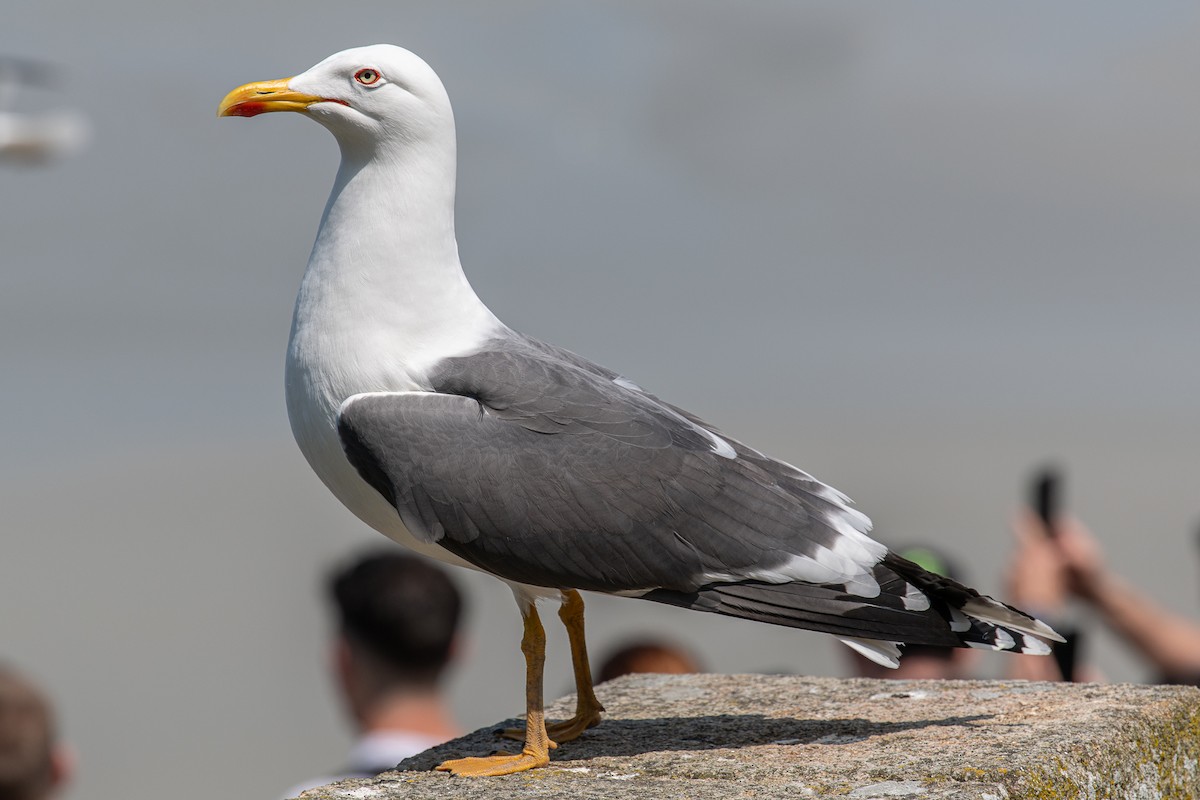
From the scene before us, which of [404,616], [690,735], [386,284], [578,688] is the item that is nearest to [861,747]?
[690,735]

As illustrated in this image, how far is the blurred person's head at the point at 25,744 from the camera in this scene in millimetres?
4117

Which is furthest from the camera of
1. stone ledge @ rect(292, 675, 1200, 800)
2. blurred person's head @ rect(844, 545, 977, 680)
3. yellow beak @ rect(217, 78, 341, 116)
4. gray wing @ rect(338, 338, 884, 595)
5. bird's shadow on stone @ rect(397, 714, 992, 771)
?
blurred person's head @ rect(844, 545, 977, 680)

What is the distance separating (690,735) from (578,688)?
0.40 m

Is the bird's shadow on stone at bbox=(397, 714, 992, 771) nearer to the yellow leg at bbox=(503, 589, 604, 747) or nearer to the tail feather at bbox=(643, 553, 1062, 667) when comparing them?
the yellow leg at bbox=(503, 589, 604, 747)

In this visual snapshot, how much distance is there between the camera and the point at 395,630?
5535mm

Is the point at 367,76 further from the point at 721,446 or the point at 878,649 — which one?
the point at 878,649

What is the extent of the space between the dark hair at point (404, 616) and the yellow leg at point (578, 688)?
1.04 m

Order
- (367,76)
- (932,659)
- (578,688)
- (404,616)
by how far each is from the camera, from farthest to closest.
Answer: (932,659) < (404,616) < (578,688) < (367,76)

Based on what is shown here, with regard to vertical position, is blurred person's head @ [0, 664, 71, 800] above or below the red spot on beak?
below

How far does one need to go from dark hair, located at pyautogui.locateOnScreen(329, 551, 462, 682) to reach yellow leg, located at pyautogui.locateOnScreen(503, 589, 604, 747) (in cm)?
104

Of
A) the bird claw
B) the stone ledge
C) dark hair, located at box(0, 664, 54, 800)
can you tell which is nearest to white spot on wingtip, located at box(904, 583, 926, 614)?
the stone ledge

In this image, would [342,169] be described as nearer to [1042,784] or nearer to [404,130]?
[404,130]

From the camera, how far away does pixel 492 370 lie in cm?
424

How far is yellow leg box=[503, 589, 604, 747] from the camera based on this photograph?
4473 millimetres
